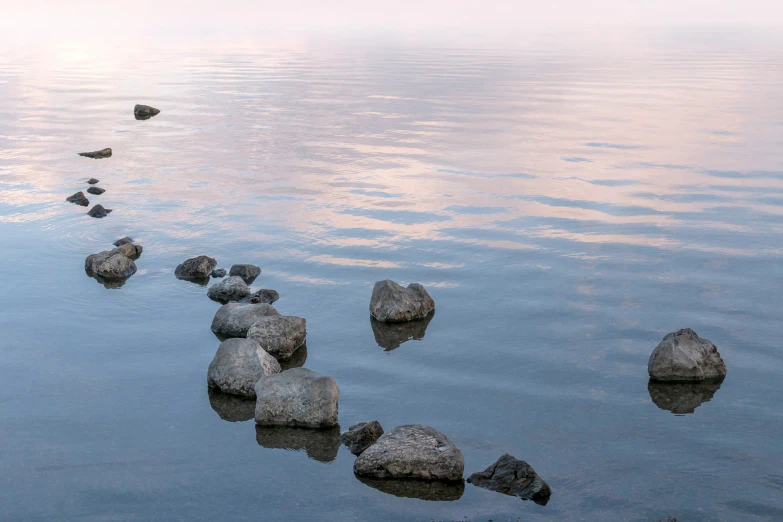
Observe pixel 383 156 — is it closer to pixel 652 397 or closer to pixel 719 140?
pixel 719 140

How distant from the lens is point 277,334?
12281 mm

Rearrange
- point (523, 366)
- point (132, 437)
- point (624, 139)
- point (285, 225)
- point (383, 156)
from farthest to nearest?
point (624, 139) < point (383, 156) < point (285, 225) < point (523, 366) < point (132, 437)

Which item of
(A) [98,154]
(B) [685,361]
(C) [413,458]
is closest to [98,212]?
(A) [98,154]

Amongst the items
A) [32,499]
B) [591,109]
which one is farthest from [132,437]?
[591,109]

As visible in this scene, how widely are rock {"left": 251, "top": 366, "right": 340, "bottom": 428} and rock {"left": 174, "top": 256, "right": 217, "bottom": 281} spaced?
5.13 metres

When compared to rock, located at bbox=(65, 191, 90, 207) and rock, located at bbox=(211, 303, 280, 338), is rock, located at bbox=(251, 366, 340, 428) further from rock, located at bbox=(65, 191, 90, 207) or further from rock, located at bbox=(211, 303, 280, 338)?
rock, located at bbox=(65, 191, 90, 207)

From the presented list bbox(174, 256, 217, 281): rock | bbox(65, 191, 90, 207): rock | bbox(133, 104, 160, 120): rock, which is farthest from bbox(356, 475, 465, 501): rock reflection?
bbox(133, 104, 160, 120): rock

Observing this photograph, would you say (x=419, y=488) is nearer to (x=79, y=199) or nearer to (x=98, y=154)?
(x=79, y=199)

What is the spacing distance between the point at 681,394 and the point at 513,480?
3.27m

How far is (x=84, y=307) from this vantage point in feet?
46.4

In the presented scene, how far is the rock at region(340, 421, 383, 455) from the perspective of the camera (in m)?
9.87

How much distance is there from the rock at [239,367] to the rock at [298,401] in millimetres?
661

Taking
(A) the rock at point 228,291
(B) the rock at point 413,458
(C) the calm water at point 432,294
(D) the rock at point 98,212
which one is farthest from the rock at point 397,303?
(D) the rock at point 98,212

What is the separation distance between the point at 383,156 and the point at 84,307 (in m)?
13.2
